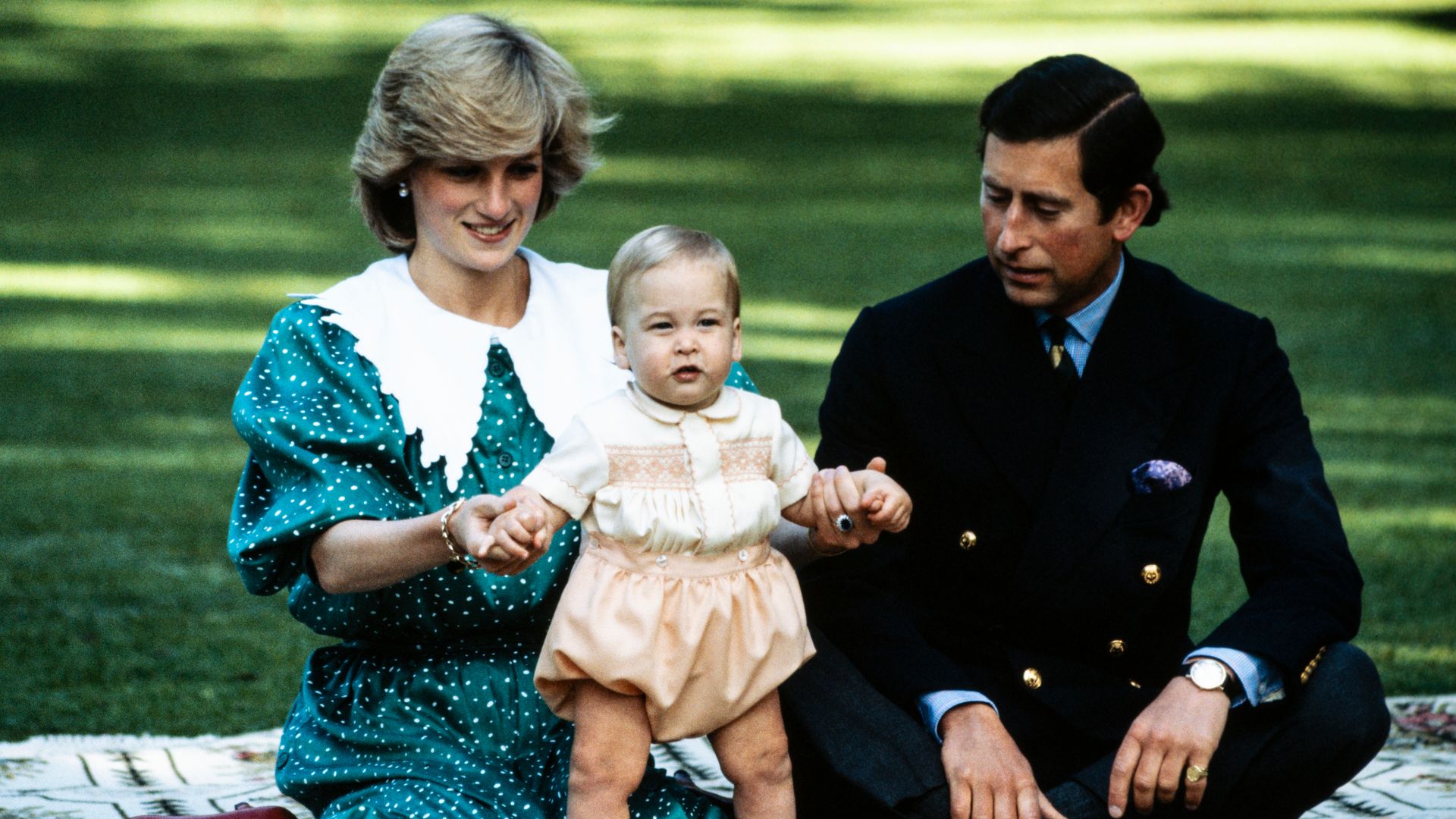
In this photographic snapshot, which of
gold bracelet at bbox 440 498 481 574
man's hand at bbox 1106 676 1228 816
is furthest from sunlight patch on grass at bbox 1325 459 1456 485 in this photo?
gold bracelet at bbox 440 498 481 574

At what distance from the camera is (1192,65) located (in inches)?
810

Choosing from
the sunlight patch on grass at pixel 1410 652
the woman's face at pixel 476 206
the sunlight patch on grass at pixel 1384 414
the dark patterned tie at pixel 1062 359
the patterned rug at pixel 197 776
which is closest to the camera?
the woman's face at pixel 476 206

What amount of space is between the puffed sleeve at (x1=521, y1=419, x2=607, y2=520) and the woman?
0.31 metres

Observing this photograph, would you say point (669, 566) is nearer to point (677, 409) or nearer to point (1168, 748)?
point (677, 409)

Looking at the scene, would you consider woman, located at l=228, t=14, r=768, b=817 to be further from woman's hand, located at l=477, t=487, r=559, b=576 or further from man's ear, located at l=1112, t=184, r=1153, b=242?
man's ear, located at l=1112, t=184, r=1153, b=242

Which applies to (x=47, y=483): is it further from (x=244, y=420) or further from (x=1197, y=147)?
(x=1197, y=147)

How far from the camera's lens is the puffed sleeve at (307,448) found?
3240mm

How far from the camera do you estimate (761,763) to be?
3.18 meters

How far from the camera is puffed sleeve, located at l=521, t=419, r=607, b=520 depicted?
300 cm

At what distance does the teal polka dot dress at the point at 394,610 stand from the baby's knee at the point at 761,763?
0.55 ft

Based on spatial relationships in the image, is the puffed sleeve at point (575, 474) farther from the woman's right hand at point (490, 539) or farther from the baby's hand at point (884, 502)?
the baby's hand at point (884, 502)

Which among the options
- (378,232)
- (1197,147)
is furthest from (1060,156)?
(1197,147)

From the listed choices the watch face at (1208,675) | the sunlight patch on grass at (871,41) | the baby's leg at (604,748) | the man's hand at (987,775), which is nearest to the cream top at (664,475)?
the baby's leg at (604,748)

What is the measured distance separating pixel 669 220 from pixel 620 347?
378 inches
